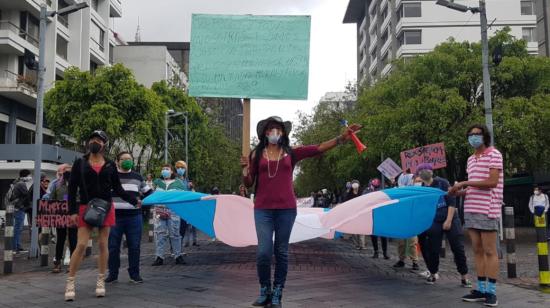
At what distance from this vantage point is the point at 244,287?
7.51m

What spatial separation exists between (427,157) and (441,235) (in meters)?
7.76

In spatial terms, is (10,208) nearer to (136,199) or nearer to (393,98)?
(136,199)

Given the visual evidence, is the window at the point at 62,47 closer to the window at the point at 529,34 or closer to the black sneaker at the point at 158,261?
the black sneaker at the point at 158,261

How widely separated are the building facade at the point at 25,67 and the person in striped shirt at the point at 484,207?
84.6ft

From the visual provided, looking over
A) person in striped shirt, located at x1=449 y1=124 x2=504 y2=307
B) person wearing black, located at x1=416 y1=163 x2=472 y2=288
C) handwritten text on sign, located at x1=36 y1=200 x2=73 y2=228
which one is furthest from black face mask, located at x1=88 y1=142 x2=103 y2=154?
person wearing black, located at x1=416 y1=163 x2=472 y2=288

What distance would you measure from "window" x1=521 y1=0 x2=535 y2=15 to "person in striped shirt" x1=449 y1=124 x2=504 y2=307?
5434 centimetres

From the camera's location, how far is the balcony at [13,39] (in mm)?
30062

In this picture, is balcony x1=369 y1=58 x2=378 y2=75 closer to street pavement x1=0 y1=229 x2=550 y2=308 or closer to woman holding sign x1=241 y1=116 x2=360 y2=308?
street pavement x1=0 y1=229 x2=550 y2=308

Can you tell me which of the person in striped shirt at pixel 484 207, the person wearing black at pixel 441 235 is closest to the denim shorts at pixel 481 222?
the person in striped shirt at pixel 484 207

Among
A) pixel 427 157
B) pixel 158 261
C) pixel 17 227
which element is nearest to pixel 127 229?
pixel 158 261

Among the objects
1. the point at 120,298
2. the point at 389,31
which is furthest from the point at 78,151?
the point at 389,31

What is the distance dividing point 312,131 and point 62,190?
30.2 meters

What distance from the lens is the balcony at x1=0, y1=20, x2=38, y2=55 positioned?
3006 cm

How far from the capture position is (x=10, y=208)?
1016 cm
